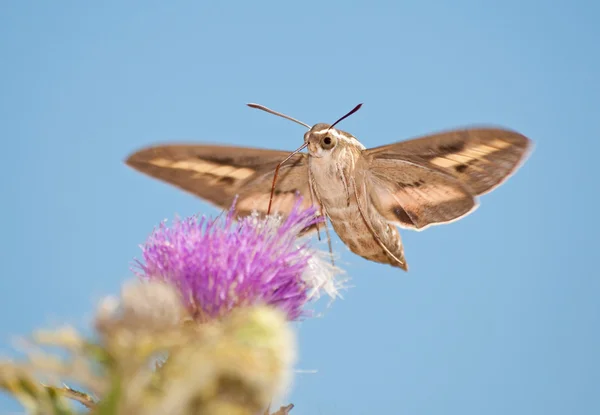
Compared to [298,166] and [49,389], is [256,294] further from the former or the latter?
[298,166]

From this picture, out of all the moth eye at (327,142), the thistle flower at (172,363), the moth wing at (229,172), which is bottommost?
the thistle flower at (172,363)

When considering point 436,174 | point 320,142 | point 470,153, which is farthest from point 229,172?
point 470,153

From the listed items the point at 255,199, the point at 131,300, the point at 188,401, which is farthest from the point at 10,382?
the point at 255,199

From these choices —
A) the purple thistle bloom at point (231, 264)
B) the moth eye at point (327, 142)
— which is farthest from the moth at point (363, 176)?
the purple thistle bloom at point (231, 264)

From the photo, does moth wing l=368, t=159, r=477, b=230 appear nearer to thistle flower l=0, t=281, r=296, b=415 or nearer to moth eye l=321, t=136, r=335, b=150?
moth eye l=321, t=136, r=335, b=150

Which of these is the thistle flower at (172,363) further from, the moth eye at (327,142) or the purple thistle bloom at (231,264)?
the moth eye at (327,142)

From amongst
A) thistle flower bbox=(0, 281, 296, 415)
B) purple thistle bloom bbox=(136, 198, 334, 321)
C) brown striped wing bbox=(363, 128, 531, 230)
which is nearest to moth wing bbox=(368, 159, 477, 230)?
brown striped wing bbox=(363, 128, 531, 230)

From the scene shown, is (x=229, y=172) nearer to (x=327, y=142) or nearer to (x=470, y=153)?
(x=327, y=142)
